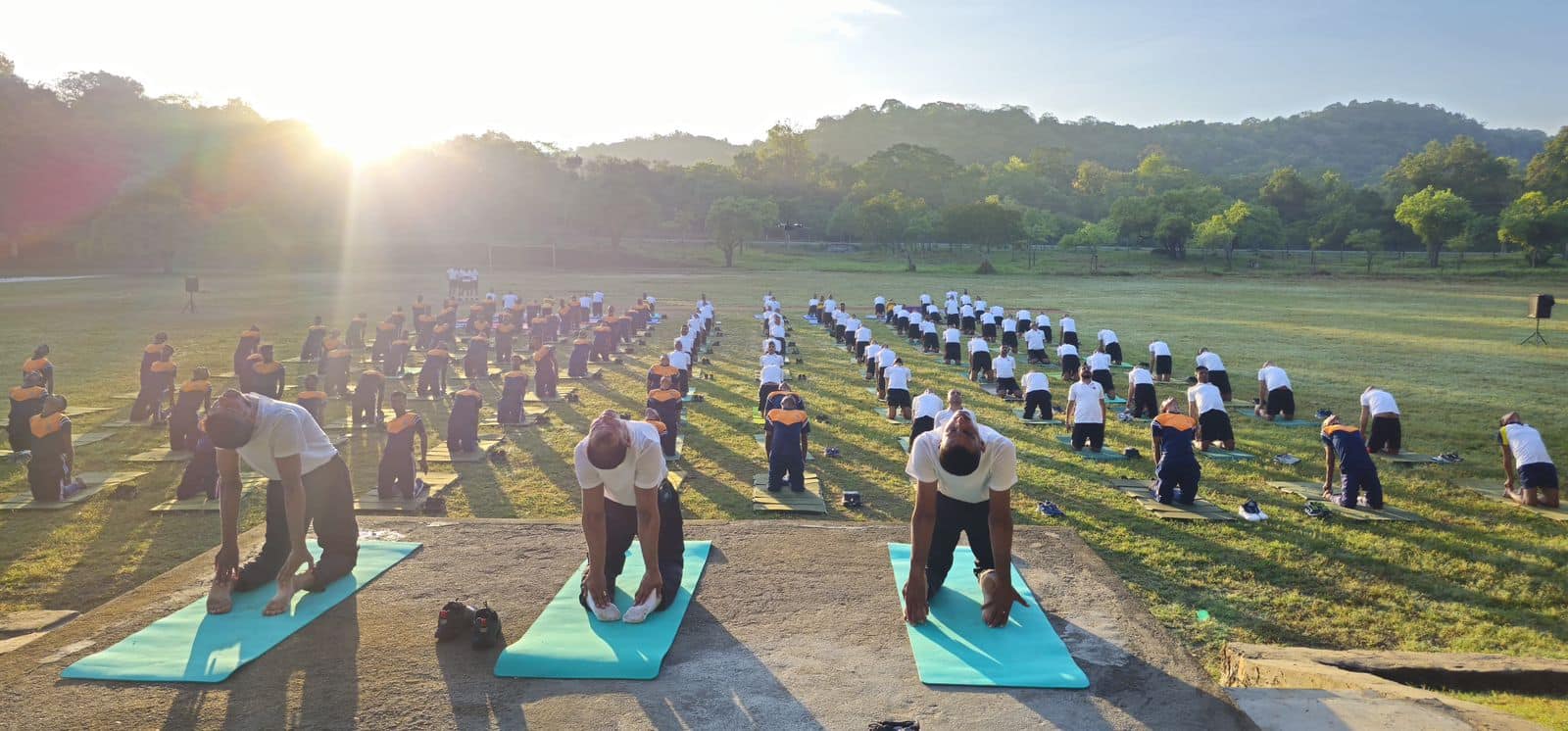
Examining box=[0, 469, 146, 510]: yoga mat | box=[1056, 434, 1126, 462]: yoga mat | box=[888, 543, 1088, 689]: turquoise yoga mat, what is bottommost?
box=[0, 469, 146, 510]: yoga mat

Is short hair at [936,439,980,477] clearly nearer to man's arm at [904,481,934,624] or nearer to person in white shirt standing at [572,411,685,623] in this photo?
man's arm at [904,481,934,624]

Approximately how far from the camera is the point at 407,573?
7133 mm

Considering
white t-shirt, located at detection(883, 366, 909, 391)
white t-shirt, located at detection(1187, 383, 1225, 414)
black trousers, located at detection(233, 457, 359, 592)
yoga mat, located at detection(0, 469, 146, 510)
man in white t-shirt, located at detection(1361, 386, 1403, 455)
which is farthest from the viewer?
white t-shirt, located at detection(883, 366, 909, 391)

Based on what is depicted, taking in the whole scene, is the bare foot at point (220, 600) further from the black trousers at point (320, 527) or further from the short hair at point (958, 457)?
the short hair at point (958, 457)

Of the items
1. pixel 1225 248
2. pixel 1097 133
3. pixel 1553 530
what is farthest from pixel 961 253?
pixel 1097 133

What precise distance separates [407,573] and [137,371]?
16134mm

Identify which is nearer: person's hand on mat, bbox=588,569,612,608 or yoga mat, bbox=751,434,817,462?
person's hand on mat, bbox=588,569,612,608

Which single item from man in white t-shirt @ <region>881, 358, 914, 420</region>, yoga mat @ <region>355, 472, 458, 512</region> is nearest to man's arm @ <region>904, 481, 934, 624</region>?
yoga mat @ <region>355, 472, 458, 512</region>

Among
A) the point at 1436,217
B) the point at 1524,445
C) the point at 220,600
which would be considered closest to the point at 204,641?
the point at 220,600

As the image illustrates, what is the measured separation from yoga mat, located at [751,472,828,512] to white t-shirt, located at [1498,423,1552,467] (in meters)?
7.81

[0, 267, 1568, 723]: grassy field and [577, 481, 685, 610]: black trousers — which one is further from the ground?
[577, 481, 685, 610]: black trousers

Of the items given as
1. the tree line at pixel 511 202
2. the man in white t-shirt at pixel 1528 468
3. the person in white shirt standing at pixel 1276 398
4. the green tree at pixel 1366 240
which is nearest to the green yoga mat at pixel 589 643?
the man in white t-shirt at pixel 1528 468

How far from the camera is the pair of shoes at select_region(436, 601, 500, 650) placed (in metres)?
5.78

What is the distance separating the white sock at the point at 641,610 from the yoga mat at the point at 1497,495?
965 cm
